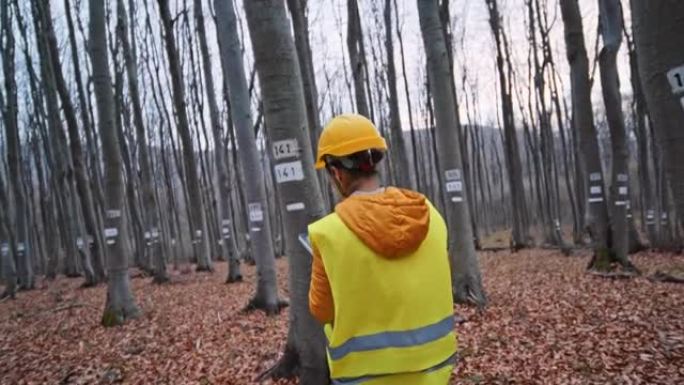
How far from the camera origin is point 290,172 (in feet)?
13.0

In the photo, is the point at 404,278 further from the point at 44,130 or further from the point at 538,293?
the point at 44,130

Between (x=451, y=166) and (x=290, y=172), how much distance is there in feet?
13.6

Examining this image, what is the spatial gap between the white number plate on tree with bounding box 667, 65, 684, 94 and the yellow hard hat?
43.3 inches

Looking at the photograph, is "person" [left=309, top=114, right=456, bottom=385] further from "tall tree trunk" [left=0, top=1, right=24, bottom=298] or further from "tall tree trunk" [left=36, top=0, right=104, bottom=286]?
"tall tree trunk" [left=0, top=1, right=24, bottom=298]

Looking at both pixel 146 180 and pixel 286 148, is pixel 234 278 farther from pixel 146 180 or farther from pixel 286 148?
pixel 286 148

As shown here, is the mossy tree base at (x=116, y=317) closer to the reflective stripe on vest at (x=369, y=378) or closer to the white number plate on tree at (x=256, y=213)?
the white number plate on tree at (x=256, y=213)

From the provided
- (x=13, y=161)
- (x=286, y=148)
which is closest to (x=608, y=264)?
(x=286, y=148)

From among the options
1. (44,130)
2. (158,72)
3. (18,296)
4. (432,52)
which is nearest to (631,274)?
(432,52)

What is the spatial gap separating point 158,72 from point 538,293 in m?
21.5

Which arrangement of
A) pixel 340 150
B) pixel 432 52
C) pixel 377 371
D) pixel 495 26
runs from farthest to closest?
pixel 495 26, pixel 432 52, pixel 340 150, pixel 377 371

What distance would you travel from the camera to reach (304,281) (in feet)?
12.8

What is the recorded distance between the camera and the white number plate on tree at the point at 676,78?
5.99 ft

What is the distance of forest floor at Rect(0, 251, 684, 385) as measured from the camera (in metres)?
4.61

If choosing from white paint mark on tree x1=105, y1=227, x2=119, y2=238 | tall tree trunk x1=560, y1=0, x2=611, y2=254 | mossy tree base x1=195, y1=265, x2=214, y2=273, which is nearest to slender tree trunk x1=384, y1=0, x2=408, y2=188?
mossy tree base x1=195, y1=265, x2=214, y2=273
